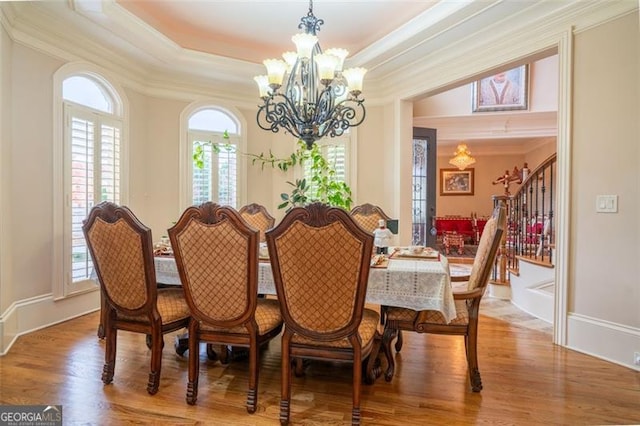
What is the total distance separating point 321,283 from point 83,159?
3.15 metres

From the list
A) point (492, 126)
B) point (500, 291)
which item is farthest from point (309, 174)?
point (492, 126)

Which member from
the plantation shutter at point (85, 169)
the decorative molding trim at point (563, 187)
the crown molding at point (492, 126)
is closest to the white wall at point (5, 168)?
the plantation shutter at point (85, 169)

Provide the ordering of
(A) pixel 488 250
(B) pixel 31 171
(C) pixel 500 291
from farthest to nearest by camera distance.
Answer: (C) pixel 500 291, (B) pixel 31 171, (A) pixel 488 250

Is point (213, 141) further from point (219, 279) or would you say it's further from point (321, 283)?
point (321, 283)

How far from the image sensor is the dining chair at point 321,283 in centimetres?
169

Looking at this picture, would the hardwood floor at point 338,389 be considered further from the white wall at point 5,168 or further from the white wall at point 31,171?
the white wall at point 31,171

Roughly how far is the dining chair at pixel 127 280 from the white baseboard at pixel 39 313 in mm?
1235

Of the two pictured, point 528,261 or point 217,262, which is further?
point 528,261

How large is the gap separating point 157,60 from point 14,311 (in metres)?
2.86

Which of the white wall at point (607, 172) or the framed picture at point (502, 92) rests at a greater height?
the framed picture at point (502, 92)

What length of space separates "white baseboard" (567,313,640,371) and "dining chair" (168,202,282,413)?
2399 mm

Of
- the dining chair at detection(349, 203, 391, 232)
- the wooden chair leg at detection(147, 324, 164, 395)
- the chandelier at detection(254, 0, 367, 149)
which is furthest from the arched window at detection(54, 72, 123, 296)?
the dining chair at detection(349, 203, 391, 232)

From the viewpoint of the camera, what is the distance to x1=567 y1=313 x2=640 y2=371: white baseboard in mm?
2508

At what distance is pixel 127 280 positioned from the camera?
209 cm
